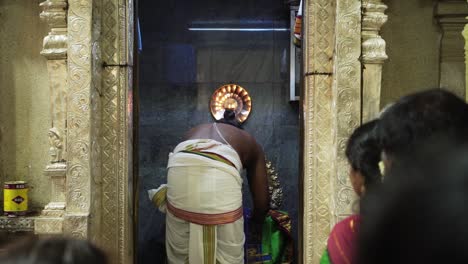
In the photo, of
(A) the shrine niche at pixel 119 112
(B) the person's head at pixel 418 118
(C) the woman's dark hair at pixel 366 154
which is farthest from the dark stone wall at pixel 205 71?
(B) the person's head at pixel 418 118

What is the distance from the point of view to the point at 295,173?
7164 millimetres

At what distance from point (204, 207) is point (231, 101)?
2468mm

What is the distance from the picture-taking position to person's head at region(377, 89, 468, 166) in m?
1.39

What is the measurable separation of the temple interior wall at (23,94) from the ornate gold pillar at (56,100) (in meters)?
0.26

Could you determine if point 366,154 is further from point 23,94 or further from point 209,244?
point 209,244

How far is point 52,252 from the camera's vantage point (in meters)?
1.10

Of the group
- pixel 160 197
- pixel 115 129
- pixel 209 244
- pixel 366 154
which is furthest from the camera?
pixel 160 197

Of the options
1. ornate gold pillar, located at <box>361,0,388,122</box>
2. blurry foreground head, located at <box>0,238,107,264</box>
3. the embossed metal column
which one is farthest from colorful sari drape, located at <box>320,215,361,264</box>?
the embossed metal column

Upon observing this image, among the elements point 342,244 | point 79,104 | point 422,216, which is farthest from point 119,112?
point 422,216

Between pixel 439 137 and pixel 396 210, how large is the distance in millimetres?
199

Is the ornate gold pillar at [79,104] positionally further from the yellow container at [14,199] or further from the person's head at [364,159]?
the person's head at [364,159]

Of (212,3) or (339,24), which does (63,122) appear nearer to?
(339,24)

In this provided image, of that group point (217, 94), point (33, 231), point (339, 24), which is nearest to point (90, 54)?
point (33, 231)

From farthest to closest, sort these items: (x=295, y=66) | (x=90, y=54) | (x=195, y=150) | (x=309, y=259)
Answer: (x=295, y=66) < (x=195, y=150) < (x=309, y=259) < (x=90, y=54)
